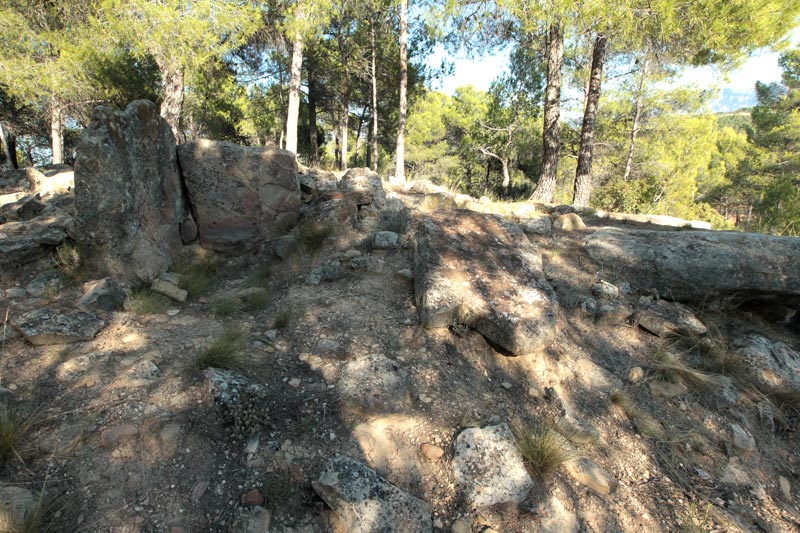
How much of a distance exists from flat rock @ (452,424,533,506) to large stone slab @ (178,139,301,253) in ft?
12.0

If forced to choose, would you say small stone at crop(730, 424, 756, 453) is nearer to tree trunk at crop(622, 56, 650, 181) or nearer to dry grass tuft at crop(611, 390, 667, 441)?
dry grass tuft at crop(611, 390, 667, 441)

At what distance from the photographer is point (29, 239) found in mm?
3891

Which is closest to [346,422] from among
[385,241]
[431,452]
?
[431,452]

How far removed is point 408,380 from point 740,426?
103 inches

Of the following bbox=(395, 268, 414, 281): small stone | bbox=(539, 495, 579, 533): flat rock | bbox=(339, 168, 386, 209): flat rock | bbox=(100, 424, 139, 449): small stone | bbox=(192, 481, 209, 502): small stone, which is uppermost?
bbox=(339, 168, 386, 209): flat rock

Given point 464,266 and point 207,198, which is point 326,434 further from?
point 207,198

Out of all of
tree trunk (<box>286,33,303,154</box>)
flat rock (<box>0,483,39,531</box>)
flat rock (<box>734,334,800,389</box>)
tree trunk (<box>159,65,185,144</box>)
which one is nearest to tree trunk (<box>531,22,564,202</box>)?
flat rock (<box>734,334,800,389</box>)

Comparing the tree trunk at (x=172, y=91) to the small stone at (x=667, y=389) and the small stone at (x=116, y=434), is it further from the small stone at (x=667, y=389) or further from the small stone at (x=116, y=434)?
the small stone at (x=667, y=389)

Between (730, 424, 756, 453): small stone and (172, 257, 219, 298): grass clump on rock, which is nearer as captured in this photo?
(730, 424, 756, 453): small stone

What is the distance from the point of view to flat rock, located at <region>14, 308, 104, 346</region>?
2.76 meters

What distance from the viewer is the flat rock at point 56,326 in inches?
109

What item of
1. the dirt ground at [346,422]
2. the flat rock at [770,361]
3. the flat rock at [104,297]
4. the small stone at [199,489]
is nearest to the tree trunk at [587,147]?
the flat rock at [770,361]

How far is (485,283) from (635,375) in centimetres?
145

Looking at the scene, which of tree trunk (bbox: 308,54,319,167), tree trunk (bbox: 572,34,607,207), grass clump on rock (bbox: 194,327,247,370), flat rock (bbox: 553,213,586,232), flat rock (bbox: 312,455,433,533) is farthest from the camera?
tree trunk (bbox: 308,54,319,167)
